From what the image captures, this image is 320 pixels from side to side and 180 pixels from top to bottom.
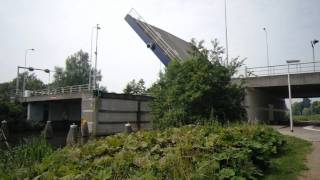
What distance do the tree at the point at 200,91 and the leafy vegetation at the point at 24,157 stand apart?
9108 millimetres

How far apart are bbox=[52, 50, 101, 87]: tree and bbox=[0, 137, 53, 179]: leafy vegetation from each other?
69.1m

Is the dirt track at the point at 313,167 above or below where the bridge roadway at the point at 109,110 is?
below

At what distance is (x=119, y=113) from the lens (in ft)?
88.9

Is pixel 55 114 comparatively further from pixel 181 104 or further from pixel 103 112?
pixel 181 104

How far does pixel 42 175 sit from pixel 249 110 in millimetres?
21959

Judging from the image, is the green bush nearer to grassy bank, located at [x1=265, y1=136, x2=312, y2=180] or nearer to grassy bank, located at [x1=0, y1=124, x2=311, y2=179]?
grassy bank, located at [x1=0, y1=124, x2=311, y2=179]

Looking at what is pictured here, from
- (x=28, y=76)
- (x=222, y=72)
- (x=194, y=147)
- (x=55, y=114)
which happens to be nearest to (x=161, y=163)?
(x=194, y=147)

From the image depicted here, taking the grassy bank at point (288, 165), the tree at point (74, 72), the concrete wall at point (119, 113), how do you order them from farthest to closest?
the tree at point (74, 72)
the concrete wall at point (119, 113)
the grassy bank at point (288, 165)

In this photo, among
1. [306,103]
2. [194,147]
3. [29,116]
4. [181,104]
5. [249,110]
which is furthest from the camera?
[306,103]

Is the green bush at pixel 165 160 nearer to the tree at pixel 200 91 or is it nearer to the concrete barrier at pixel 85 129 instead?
the tree at pixel 200 91

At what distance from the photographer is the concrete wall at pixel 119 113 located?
25359 mm

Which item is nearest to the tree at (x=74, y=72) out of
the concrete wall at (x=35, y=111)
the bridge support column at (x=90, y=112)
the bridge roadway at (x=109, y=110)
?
the concrete wall at (x=35, y=111)

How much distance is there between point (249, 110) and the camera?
24.6 m

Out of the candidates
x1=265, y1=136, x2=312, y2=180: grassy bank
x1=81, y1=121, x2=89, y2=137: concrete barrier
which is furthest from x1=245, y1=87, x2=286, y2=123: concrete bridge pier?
x1=265, y1=136, x2=312, y2=180: grassy bank
